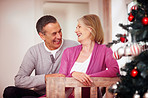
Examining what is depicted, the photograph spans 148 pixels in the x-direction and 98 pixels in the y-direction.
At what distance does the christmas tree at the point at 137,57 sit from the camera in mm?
1092

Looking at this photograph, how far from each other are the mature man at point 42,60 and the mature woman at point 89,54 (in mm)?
418

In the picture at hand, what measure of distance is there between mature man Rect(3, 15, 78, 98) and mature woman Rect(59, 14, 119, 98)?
418mm

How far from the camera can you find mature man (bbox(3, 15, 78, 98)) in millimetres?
2168

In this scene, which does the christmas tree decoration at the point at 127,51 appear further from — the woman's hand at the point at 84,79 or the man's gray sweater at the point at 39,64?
the man's gray sweater at the point at 39,64

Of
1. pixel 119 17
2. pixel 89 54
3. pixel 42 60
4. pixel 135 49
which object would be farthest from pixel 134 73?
pixel 119 17

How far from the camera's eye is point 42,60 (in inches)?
91.4

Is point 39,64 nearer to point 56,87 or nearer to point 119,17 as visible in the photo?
point 56,87

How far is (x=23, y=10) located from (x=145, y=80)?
2.50m

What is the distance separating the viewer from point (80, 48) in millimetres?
1919

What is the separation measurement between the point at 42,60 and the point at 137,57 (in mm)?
1370

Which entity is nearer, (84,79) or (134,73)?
(134,73)

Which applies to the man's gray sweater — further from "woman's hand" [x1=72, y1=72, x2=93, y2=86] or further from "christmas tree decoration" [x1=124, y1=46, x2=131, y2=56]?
"christmas tree decoration" [x1=124, y1=46, x2=131, y2=56]

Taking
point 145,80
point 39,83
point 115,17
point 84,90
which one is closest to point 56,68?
point 39,83

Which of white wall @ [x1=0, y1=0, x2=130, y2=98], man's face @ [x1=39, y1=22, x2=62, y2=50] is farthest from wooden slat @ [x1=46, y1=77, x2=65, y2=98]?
white wall @ [x1=0, y1=0, x2=130, y2=98]
